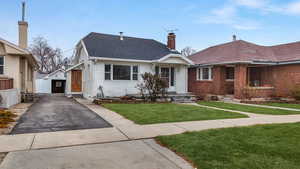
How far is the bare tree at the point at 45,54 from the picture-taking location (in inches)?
1566

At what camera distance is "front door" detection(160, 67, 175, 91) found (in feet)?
56.2

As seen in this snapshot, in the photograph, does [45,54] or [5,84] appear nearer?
[5,84]

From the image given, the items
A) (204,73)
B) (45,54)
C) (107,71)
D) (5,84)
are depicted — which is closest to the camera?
(5,84)

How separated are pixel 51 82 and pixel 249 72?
2570 centimetres

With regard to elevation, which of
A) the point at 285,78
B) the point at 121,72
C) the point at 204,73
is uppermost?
the point at 204,73

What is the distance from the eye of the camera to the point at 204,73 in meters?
18.8

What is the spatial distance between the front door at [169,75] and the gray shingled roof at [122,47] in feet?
3.96

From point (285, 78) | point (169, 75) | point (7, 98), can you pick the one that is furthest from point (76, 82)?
point (285, 78)

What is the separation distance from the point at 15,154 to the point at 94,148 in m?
1.50

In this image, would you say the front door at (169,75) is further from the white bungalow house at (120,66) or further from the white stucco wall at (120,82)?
the white stucco wall at (120,82)

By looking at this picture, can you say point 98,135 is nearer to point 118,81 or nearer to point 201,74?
point 118,81

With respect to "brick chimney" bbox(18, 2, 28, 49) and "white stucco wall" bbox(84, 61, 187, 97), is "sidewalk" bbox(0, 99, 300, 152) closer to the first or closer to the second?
"white stucco wall" bbox(84, 61, 187, 97)

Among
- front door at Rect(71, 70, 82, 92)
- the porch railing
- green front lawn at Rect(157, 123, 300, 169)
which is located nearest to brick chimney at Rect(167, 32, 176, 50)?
front door at Rect(71, 70, 82, 92)

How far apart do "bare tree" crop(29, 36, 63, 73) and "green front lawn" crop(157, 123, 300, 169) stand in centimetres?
3964
